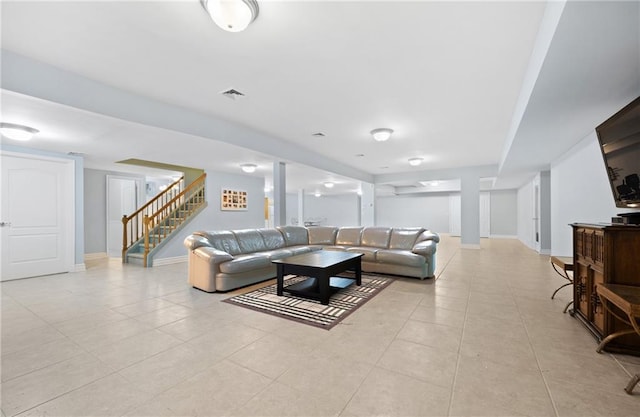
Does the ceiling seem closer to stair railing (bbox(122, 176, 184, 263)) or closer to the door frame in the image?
stair railing (bbox(122, 176, 184, 263))

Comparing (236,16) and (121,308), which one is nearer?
(236,16)

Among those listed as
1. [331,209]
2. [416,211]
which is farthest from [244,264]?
[331,209]

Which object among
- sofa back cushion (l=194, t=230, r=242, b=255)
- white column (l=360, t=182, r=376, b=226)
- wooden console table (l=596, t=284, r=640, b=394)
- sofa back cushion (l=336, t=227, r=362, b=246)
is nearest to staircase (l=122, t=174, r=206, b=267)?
sofa back cushion (l=194, t=230, r=242, b=255)

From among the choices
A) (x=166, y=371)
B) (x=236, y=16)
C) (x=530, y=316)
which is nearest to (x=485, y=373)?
(x=530, y=316)

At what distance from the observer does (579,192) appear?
4801mm

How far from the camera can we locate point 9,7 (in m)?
2.02

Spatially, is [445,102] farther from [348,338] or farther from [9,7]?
[9,7]

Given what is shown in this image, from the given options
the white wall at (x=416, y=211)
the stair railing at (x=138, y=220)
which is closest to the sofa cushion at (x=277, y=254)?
the stair railing at (x=138, y=220)

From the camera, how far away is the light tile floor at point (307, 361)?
1.60m

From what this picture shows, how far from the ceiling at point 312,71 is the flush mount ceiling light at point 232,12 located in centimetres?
9

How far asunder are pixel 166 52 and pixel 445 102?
335 centimetres

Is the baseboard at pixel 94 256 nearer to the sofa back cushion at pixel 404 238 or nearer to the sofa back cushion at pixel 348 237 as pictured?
the sofa back cushion at pixel 348 237

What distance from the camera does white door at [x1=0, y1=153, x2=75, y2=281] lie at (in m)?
4.81

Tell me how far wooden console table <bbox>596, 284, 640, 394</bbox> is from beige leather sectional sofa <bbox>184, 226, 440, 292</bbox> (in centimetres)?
240
